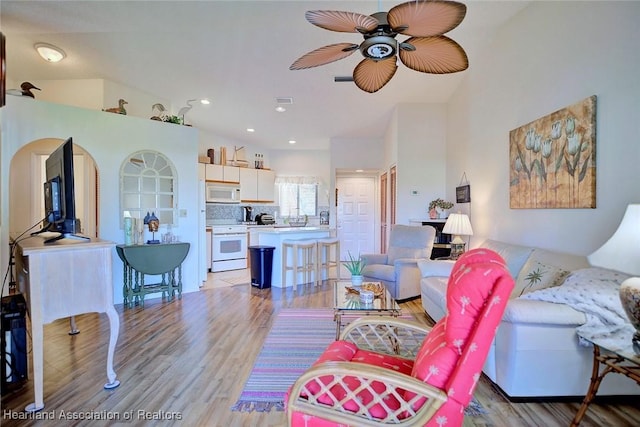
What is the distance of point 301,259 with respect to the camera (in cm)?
477

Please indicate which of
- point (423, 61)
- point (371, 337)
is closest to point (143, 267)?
point (371, 337)

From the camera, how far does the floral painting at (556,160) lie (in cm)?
216

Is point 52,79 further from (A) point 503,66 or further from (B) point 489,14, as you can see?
(A) point 503,66

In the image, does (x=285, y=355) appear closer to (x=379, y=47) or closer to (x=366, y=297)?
(x=366, y=297)

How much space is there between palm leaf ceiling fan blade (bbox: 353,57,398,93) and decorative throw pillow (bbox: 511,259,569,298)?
5.89ft

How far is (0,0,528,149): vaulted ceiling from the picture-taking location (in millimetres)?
2643

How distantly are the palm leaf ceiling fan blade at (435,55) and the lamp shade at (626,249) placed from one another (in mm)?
1222

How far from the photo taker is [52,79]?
12.9 feet

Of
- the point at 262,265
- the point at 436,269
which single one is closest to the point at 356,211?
the point at 262,265

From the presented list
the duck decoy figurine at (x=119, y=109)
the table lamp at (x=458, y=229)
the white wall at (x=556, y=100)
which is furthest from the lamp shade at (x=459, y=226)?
the duck decoy figurine at (x=119, y=109)

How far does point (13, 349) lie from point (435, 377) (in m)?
2.53

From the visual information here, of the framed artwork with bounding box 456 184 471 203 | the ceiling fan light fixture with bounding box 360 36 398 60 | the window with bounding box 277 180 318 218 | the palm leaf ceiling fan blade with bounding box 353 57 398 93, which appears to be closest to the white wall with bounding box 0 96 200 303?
the palm leaf ceiling fan blade with bounding box 353 57 398 93

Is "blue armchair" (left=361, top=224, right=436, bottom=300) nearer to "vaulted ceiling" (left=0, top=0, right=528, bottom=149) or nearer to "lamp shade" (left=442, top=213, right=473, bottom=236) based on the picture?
"lamp shade" (left=442, top=213, right=473, bottom=236)

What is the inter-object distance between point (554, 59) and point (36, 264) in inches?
155
